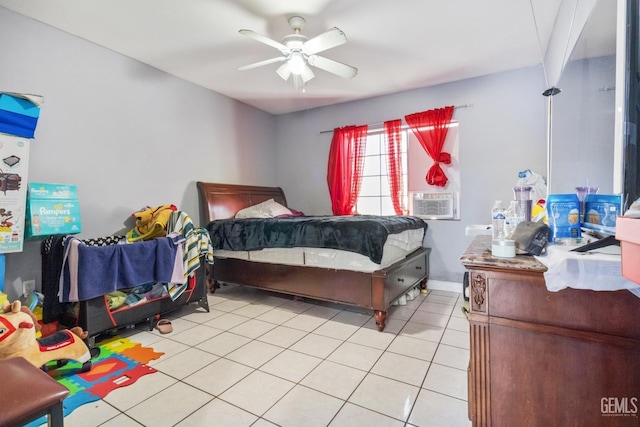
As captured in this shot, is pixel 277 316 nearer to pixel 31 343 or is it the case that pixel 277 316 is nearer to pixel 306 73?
pixel 31 343

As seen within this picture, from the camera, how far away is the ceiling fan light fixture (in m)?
2.43

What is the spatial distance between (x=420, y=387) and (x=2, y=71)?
3.66m

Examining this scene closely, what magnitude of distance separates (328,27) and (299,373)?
2702 mm

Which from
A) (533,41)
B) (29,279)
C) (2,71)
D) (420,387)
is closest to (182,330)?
(29,279)

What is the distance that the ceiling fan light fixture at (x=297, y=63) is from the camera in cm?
243

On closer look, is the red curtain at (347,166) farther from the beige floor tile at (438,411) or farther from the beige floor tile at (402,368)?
the beige floor tile at (438,411)

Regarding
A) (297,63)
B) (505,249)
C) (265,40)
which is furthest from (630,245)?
(297,63)

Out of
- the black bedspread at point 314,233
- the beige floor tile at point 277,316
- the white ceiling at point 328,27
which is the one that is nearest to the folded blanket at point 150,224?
the black bedspread at point 314,233

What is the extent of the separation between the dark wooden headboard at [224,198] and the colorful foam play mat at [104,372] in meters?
1.73

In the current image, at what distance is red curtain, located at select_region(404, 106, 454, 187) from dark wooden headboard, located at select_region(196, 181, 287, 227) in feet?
7.86

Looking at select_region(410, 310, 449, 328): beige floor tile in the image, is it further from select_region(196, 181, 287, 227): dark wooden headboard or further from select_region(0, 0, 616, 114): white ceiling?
select_region(196, 181, 287, 227): dark wooden headboard

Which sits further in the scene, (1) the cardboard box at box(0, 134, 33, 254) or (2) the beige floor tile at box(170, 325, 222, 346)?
(2) the beige floor tile at box(170, 325, 222, 346)

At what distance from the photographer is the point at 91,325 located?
2.05 metres

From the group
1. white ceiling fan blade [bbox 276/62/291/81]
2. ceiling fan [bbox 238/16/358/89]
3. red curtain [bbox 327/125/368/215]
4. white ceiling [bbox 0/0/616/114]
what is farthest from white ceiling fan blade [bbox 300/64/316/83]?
red curtain [bbox 327/125/368/215]
